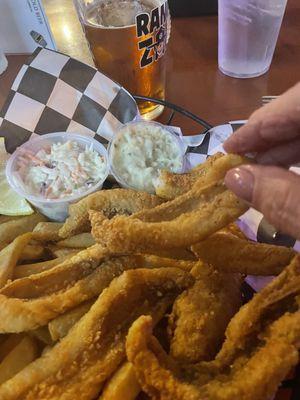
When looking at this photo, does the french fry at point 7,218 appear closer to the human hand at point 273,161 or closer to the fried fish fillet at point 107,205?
the fried fish fillet at point 107,205

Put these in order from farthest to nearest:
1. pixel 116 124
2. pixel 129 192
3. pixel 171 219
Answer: pixel 116 124 → pixel 129 192 → pixel 171 219

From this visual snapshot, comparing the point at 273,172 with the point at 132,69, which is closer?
the point at 273,172

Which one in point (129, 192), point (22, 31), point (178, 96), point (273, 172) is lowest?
point (178, 96)

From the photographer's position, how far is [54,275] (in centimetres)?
94

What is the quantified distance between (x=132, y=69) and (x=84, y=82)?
0.18m

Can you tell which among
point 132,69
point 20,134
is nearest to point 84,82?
point 132,69

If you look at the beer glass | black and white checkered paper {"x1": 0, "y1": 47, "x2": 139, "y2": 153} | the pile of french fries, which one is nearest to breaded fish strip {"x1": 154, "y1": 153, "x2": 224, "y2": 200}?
the pile of french fries

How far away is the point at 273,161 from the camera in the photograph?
2.78 feet

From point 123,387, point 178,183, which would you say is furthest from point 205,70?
point 123,387

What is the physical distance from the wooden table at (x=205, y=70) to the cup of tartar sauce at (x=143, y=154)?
0.22 meters

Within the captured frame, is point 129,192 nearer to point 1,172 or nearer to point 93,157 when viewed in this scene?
point 93,157

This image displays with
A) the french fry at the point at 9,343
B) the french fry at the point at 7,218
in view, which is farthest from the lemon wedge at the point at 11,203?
the french fry at the point at 9,343

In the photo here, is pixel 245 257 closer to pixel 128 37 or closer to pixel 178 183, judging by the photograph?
pixel 178 183

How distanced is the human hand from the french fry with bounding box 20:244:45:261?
1.82 ft
